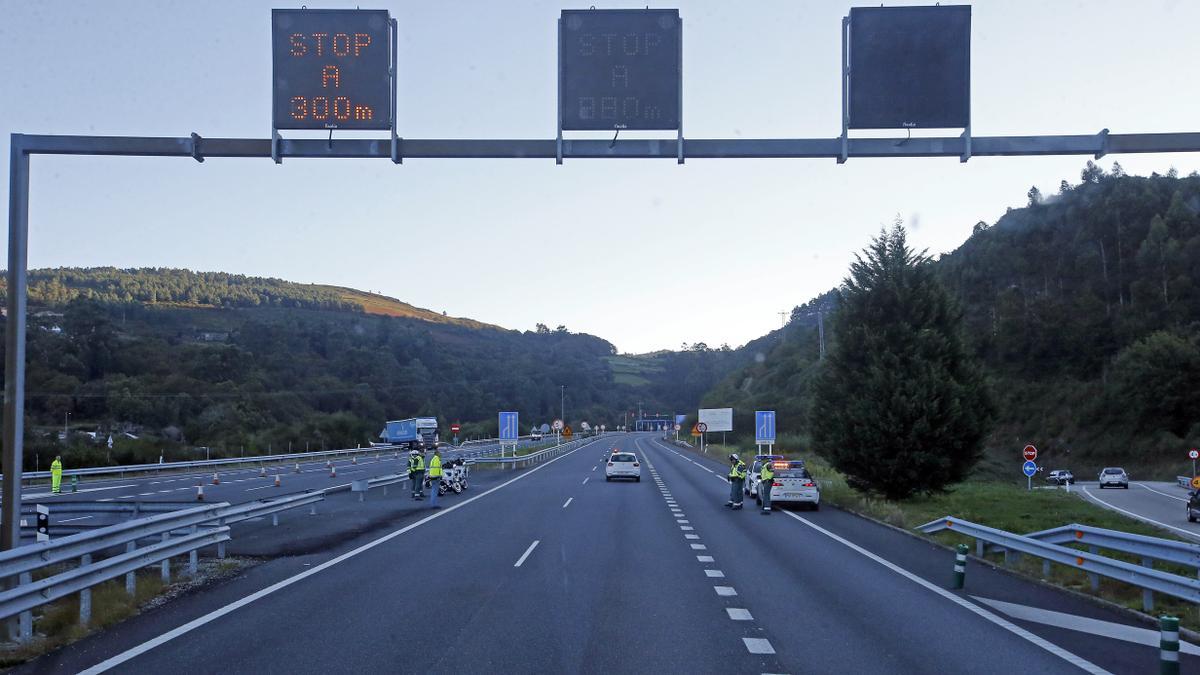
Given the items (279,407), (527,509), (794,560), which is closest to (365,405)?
(279,407)

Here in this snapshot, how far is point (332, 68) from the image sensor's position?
12.1 meters

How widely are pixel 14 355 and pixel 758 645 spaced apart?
841 centimetres

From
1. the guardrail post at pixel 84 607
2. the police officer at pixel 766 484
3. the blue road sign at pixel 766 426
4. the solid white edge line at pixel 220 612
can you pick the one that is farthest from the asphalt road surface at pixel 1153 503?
the guardrail post at pixel 84 607

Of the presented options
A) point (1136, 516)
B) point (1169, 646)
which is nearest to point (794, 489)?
point (1136, 516)

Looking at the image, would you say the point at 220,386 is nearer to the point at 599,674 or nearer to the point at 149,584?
the point at 149,584

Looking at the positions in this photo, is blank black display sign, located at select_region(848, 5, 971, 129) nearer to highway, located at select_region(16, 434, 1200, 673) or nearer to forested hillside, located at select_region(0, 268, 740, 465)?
highway, located at select_region(16, 434, 1200, 673)

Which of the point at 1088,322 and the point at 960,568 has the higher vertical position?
the point at 1088,322

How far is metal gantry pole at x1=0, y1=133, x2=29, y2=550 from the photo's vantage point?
1079cm

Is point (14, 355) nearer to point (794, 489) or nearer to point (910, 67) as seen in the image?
point (910, 67)

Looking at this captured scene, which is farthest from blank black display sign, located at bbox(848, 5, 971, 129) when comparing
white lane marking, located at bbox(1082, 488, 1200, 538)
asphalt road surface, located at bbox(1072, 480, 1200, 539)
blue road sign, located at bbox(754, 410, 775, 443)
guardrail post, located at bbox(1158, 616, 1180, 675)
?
blue road sign, located at bbox(754, 410, 775, 443)

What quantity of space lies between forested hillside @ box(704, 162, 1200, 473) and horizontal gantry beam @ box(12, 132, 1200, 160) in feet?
188

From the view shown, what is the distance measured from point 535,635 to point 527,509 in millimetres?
16607

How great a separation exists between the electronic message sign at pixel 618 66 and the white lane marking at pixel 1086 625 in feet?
22.5

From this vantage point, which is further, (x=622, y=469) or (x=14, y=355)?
(x=622, y=469)
